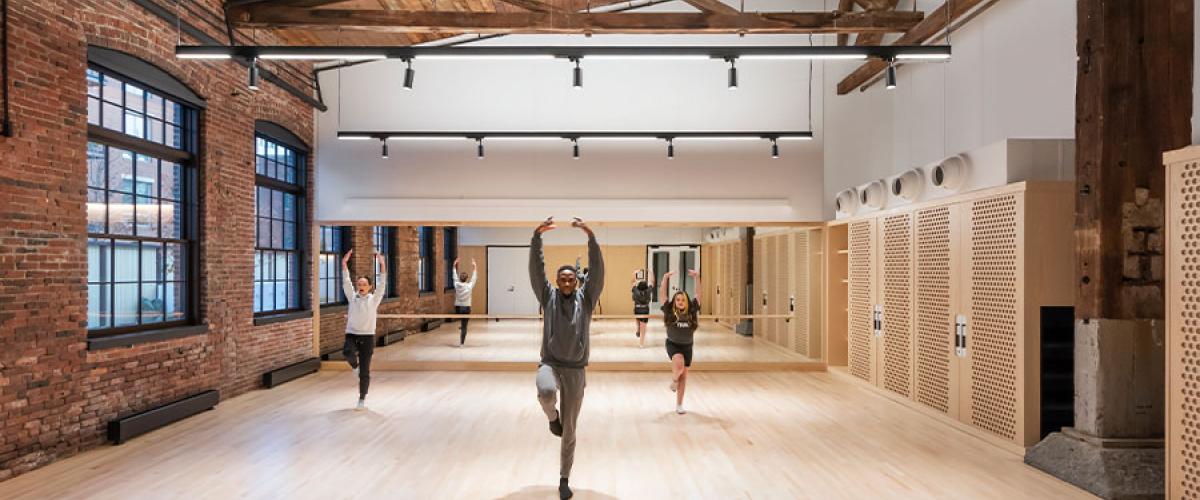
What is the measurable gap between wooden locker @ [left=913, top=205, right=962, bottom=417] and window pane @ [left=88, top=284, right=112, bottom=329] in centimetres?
758

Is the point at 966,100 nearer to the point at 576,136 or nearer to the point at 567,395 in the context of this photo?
the point at 576,136

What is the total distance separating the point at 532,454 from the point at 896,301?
4523 mm

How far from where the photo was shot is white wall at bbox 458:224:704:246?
501 inches

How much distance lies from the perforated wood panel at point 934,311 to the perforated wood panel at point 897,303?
207mm

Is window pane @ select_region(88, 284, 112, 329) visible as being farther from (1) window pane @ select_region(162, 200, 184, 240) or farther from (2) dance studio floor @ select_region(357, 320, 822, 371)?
(2) dance studio floor @ select_region(357, 320, 822, 371)

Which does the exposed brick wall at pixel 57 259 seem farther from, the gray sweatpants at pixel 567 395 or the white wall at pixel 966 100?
the white wall at pixel 966 100

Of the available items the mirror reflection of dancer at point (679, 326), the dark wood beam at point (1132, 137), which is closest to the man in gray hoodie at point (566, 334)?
the mirror reflection of dancer at point (679, 326)

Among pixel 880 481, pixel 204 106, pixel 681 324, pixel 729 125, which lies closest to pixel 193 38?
pixel 204 106

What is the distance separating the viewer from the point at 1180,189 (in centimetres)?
409

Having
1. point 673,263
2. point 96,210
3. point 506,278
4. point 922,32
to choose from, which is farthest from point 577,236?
point 96,210

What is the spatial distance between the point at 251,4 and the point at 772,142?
677cm

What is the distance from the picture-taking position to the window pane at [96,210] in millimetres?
5836

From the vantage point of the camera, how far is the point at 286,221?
376 inches

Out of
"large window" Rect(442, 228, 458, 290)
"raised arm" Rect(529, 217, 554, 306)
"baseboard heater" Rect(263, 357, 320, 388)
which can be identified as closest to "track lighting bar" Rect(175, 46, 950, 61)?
"raised arm" Rect(529, 217, 554, 306)
